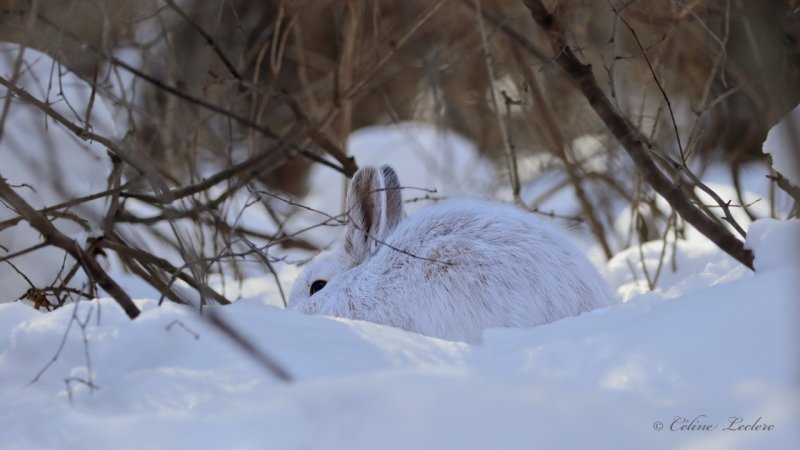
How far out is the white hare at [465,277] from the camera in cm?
317

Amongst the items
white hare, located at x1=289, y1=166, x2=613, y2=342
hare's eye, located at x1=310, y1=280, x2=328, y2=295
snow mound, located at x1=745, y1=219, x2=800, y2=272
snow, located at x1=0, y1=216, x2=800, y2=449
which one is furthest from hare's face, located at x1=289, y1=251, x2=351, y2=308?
snow mound, located at x1=745, y1=219, x2=800, y2=272

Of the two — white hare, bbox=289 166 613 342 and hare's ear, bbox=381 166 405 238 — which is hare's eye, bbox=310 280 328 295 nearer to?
white hare, bbox=289 166 613 342

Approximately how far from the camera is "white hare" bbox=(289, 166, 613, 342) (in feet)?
10.4

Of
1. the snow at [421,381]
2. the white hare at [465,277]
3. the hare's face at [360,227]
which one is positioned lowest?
the snow at [421,381]

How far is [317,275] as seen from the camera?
4016 mm

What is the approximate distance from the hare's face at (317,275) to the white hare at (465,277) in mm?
137

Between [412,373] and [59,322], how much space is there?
93cm

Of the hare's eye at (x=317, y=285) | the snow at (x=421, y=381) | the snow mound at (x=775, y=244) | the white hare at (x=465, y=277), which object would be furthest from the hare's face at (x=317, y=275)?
the snow mound at (x=775, y=244)

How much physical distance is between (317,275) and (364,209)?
31 centimetres

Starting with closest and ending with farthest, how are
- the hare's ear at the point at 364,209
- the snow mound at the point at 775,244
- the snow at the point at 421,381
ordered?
the snow at the point at 421,381 → the snow mound at the point at 775,244 → the hare's ear at the point at 364,209

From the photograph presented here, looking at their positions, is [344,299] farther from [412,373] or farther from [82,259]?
[412,373]

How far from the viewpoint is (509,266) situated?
3262 mm

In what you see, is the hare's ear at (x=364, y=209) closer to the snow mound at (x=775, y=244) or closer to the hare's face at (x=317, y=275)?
the hare's face at (x=317, y=275)

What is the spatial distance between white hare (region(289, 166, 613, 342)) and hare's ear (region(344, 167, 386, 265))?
0.23ft
